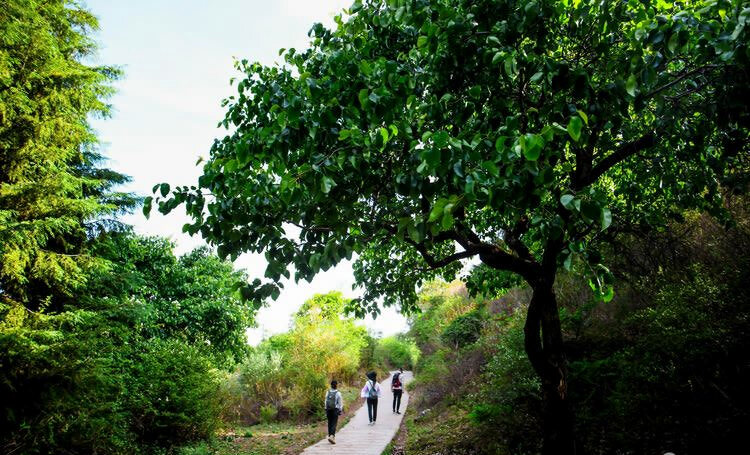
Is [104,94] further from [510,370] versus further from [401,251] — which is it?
[510,370]

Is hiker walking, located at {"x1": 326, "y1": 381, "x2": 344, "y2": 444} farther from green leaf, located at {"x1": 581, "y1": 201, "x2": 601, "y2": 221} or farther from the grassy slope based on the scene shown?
green leaf, located at {"x1": 581, "y1": 201, "x2": 601, "y2": 221}

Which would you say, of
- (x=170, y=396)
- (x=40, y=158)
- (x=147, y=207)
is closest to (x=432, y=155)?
(x=147, y=207)

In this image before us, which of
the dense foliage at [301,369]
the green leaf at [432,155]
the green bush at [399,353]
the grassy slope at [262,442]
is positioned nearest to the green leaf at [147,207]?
the green leaf at [432,155]

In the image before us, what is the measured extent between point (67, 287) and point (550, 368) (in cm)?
1056

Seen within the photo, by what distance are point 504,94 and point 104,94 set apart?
12159 mm

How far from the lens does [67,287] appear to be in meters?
9.46

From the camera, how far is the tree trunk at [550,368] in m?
5.38

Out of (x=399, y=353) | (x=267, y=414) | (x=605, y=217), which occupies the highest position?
(x=605, y=217)

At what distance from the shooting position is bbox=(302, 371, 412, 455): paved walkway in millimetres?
9742

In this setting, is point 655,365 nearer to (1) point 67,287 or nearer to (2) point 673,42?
(2) point 673,42

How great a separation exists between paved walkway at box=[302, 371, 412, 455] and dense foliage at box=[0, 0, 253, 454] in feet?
12.9

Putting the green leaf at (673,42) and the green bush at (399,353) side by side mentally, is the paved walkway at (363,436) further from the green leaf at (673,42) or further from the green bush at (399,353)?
the green bush at (399,353)

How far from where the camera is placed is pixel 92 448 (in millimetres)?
7559

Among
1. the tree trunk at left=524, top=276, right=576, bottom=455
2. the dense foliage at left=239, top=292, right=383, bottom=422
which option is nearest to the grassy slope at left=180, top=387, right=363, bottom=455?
the dense foliage at left=239, top=292, right=383, bottom=422
